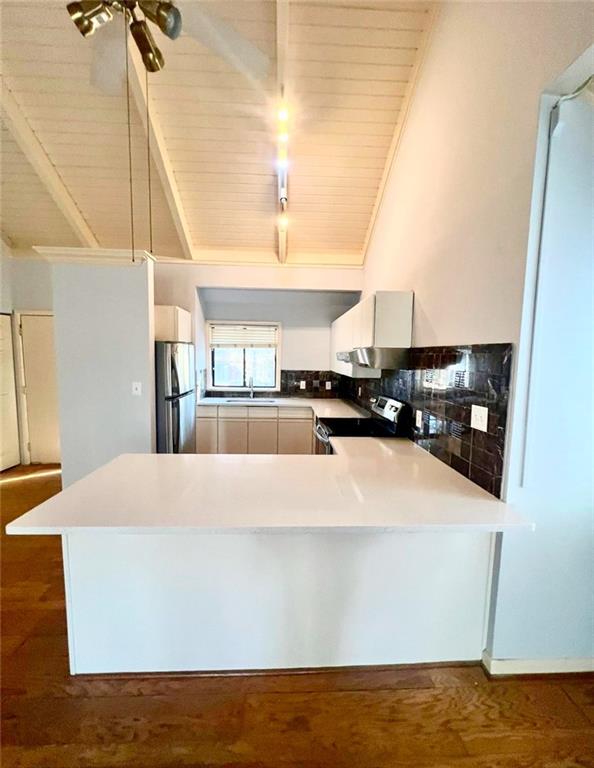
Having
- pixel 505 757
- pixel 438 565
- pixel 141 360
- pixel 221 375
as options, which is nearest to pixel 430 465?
pixel 438 565

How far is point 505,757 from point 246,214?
426cm

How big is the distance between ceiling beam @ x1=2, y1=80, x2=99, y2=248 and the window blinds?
178 centimetres

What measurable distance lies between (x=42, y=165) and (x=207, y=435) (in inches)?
122

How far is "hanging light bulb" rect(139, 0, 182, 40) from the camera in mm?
1462

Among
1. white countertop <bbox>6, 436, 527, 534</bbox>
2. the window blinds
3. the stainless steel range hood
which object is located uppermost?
the window blinds

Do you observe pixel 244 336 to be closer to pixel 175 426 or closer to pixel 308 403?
pixel 308 403

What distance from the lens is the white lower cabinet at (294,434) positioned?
173 inches

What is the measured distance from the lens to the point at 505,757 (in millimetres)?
1358

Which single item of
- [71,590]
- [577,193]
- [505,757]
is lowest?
[505,757]

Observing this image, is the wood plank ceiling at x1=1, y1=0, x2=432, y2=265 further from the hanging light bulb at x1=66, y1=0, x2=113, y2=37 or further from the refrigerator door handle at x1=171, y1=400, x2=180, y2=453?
the refrigerator door handle at x1=171, y1=400, x2=180, y2=453

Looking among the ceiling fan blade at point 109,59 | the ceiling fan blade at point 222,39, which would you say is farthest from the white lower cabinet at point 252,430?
the ceiling fan blade at point 222,39

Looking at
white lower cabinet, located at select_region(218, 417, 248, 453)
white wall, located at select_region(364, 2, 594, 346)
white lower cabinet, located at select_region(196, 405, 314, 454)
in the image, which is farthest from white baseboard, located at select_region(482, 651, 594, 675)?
white lower cabinet, located at select_region(218, 417, 248, 453)

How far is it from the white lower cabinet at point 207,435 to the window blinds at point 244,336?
1.15 m

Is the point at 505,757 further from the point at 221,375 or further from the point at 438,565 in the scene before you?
the point at 221,375
